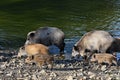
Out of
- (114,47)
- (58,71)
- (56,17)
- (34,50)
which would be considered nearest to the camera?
(58,71)

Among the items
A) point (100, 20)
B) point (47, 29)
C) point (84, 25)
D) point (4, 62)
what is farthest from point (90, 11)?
point (4, 62)

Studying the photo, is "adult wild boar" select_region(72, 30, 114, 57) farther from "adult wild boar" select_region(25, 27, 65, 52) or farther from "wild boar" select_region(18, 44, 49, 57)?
"wild boar" select_region(18, 44, 49, 57)

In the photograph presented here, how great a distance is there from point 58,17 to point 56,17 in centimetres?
13

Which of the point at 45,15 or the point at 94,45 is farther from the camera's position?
the point at 45,15

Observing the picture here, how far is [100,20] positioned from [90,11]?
4501 millimetres

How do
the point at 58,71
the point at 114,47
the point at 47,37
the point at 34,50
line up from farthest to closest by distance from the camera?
the point at 47,37 → the point at 114,47 → the point at 34,50 → the point at 58,71

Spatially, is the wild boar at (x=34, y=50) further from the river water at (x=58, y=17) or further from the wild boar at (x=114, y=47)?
the wild boar at (x=114, y=47)

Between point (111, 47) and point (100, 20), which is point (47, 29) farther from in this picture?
point (100, 20)

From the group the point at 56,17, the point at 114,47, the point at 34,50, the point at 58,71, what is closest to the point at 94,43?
the point at 114,47

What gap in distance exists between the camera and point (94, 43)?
18906 mm

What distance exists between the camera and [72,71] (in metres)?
14.6

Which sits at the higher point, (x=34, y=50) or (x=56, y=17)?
(x=34, y=50)

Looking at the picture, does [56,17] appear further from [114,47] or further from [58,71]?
[58,71]

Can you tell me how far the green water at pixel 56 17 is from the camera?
910 inches
